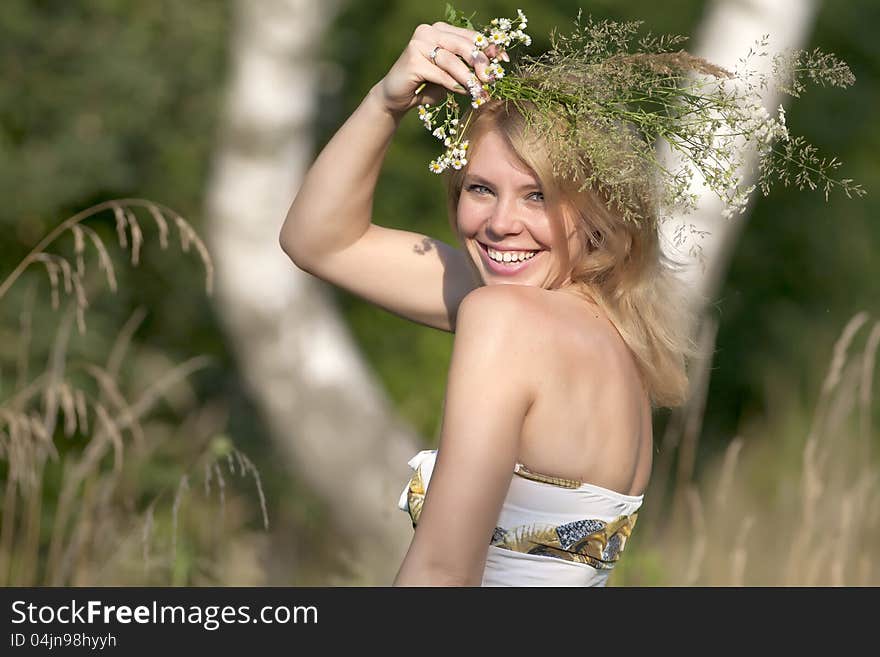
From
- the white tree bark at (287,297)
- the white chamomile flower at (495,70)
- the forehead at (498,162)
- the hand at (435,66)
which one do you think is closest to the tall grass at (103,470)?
the white tree bark at (287,297)

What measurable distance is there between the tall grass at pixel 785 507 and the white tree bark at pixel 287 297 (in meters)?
1.46

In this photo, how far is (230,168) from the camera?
5.66m

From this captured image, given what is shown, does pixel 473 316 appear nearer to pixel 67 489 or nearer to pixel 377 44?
pixel 67 489

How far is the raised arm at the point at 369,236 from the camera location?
241cm

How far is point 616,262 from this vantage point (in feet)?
7.37

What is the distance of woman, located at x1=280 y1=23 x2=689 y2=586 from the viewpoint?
6.21ft

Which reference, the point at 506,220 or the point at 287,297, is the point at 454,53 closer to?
the point at 506,220

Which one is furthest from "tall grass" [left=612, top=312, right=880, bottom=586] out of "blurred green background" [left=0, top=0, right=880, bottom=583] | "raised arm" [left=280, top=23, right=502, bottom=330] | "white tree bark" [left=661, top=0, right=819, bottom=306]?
"raised arm" [left=280, top=23, right=502, bottom=330]

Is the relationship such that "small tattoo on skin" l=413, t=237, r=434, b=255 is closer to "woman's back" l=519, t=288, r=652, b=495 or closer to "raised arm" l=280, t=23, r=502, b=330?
"raised arm" l=280, t=23, r=502, b=330

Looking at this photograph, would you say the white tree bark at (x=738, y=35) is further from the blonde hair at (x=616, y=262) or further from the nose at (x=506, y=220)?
the nose at (x=506, y=220)

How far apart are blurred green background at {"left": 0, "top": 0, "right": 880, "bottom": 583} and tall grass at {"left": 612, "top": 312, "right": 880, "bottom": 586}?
0.67 ft

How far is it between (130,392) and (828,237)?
5552 mm

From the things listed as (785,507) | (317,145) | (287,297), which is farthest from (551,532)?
(317,145)

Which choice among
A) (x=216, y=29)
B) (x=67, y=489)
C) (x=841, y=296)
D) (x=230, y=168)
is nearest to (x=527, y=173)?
(x=67, y=489)
